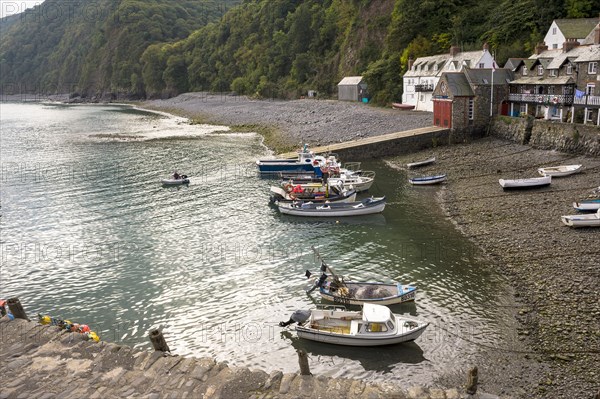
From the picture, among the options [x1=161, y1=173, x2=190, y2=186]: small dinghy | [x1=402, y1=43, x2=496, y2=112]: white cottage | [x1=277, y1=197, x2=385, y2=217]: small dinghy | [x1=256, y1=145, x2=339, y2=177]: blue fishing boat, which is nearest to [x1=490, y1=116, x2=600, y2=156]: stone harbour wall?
[x1=402, y1=43, x2=496, y2=112]: white cottage

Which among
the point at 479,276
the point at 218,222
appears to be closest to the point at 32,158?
the point at 218,222

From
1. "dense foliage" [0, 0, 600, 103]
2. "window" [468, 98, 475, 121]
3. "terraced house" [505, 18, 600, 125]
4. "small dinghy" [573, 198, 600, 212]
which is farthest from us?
"dense foliage" [0, 0, 600, 103]

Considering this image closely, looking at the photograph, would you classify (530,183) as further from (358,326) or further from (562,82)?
(358,326)

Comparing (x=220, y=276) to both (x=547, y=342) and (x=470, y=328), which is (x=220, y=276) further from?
(x=547, y=342)

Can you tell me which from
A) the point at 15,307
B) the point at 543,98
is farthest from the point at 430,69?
Answer: the point at 15,307

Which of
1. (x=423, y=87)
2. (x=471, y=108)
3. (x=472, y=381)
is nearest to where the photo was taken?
(x=472, y=381)

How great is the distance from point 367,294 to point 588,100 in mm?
37212

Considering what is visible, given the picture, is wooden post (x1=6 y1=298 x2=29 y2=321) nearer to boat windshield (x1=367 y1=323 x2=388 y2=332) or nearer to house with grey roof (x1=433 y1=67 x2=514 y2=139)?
boat windshield (x1=367 y1=323 x2=388 y2=332)

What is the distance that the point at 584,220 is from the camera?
2873 centimetres

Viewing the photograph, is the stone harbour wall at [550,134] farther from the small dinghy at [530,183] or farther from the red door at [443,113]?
the small dinghy at [530,183]

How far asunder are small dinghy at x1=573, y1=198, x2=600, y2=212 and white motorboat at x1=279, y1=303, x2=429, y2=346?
1823 cm

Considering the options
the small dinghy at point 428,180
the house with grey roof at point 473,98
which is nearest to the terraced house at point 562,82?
the house with grey roof at point 473,98

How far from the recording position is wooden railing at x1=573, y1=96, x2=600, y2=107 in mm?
44812

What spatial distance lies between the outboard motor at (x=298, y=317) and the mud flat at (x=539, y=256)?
8126 mm
